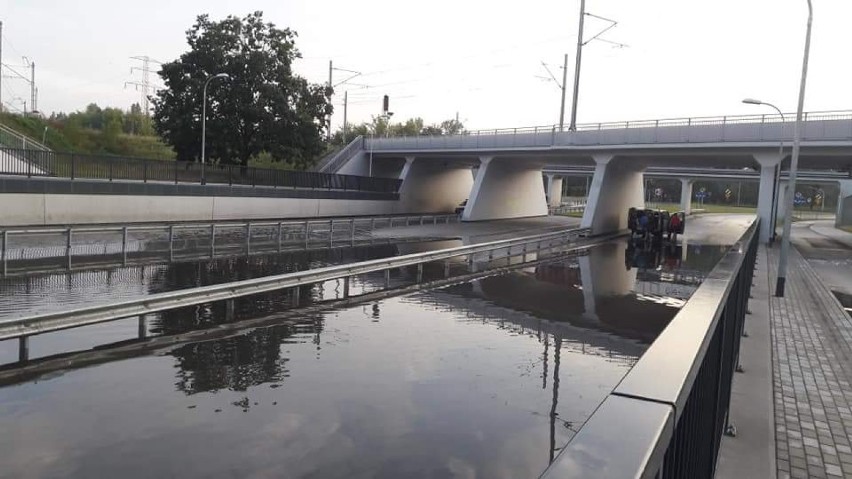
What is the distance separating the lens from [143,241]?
2134cm

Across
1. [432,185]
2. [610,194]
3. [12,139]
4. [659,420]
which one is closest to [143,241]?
[12,139]

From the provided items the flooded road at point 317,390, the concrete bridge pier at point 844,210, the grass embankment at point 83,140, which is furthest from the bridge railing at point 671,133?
the concrete bridge pier at point 844,210

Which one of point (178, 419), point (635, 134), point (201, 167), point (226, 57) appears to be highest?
point (226, 57)

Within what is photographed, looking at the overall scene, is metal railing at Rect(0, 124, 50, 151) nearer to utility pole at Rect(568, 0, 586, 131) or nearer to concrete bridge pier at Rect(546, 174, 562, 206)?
utility pole at Rect(568, 0, 586, 131)

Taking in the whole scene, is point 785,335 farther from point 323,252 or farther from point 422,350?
point 323,252

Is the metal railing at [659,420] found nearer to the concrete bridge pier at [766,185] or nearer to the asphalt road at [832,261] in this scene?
the asphalt road at [832,261]

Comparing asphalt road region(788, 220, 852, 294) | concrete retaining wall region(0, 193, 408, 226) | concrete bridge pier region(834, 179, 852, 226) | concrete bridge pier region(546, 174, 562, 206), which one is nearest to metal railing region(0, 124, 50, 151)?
concrete retaining wall region(0, 193, 408, 226)

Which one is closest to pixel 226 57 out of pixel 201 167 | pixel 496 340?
pixel 201 167

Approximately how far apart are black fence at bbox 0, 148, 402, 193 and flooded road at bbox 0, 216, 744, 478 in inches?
770

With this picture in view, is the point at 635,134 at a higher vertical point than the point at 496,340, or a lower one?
higher

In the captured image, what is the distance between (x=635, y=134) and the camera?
34.6 m

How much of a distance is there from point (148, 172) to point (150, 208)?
2282 mm

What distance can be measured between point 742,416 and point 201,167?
1350 inches

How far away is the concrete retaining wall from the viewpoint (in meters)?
26.5
